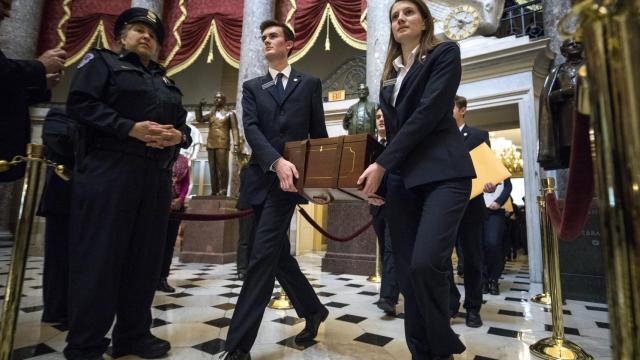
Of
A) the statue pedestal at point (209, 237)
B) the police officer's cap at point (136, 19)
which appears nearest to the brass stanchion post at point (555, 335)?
the police officer's cap at point (136, 19)

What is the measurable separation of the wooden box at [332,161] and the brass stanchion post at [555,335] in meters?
1.20

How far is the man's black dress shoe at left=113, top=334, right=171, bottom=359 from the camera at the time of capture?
182 cm

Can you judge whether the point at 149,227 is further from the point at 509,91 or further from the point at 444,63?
the point at 509,91

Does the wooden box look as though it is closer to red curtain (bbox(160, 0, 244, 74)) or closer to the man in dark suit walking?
the man in dark suit walking

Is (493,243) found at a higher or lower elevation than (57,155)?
lower

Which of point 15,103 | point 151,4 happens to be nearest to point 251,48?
point 151,4

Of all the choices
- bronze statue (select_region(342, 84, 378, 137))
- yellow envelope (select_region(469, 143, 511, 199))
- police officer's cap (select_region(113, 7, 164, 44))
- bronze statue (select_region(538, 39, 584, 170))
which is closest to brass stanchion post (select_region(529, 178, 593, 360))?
bronze statue (select_region(538, 39, 584, 170))

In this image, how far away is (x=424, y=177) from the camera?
1.39 m

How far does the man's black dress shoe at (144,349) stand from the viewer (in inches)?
71.6

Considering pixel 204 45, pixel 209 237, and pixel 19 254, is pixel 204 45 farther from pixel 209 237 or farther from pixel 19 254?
pixel 19 254

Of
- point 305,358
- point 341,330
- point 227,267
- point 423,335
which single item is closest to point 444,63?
point 423,335

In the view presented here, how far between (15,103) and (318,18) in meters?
7.31

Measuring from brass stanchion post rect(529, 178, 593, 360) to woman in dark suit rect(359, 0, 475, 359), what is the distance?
3.22 feet

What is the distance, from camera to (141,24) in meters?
1.94
